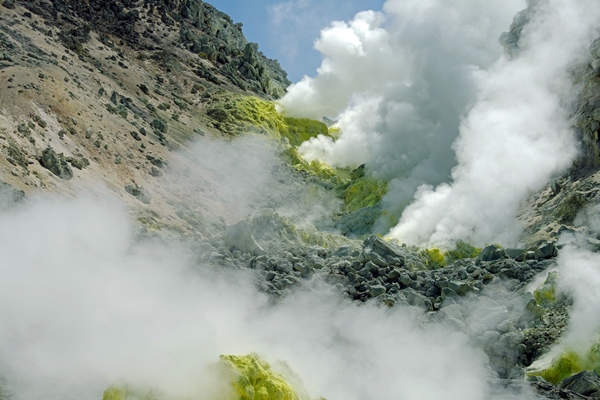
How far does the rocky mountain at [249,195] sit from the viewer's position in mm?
8305

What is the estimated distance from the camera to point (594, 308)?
26.6ft

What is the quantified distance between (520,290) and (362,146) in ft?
67.0

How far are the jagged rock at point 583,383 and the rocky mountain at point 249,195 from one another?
0.01 meters

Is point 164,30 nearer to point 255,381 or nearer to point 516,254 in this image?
point 516,254

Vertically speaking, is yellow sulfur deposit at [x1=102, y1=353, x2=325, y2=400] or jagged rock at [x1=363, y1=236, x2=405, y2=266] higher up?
jagged rock at [x1=363, y1=236, x2=405, y2=266]

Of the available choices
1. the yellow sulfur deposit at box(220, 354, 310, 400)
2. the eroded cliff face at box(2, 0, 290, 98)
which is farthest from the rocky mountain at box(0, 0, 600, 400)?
the eroded cliff face at box(2, 0, 290, 98)

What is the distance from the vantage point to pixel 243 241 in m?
12.7

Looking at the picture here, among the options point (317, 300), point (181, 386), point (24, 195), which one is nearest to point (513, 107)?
point (317, 300)

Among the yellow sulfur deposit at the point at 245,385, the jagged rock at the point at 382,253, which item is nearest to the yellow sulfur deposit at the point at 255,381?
the yellow sulfur deposit at the point at 245,385

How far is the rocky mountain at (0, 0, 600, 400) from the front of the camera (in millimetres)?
8305

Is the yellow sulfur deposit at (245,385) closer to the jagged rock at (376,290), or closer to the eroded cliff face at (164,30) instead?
the jagged rock at (376,290)

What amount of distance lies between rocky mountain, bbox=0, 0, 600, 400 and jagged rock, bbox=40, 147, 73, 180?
0.03 m

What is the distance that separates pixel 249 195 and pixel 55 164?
967 centimetres

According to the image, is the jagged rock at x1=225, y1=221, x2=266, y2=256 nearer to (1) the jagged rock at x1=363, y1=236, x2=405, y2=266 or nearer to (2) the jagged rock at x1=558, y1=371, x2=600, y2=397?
(1) the jagged rock at x1=363, y1=236, x2=405, y2=266
